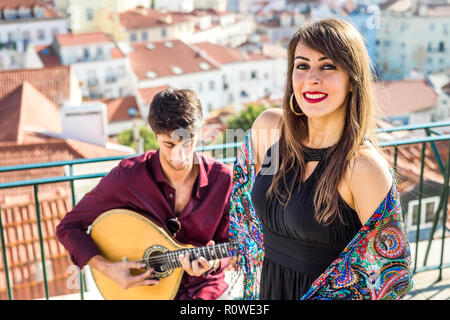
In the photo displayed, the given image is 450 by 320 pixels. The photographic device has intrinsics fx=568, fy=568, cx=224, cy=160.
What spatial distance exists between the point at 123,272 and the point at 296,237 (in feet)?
3.55

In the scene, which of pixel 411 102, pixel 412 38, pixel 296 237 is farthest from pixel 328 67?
pixel 412 38

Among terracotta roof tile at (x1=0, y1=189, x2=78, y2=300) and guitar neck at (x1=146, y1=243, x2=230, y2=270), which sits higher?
guitar neck at (x1=146, y1=243, x2=230, y2=270)

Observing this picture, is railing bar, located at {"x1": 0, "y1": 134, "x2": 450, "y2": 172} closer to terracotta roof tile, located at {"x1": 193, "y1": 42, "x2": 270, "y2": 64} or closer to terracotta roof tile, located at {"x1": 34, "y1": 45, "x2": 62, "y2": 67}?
terracotta roof tile, located at {"x1": 34, "y1": 45, "x2": 62, "y2": 67}

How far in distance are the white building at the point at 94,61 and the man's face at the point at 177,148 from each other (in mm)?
40806

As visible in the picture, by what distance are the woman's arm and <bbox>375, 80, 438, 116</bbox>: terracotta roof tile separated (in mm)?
38601

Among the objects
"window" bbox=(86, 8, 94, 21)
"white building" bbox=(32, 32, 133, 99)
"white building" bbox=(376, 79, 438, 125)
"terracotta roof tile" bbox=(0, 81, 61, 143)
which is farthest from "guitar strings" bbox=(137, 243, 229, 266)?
"window" bbox=(86, 8, 94, 21)

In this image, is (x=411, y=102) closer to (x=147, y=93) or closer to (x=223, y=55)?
(x=223, y=55)

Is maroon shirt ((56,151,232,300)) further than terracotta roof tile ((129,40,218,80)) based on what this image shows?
No

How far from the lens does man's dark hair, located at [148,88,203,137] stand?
2.67 m

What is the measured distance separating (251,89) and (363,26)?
19.3 meters

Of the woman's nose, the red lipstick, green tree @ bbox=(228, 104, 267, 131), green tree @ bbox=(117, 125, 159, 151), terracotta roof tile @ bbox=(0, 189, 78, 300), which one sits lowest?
green tree @ bbox=(117, 125, 159, 151)

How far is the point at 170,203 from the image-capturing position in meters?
2.83
